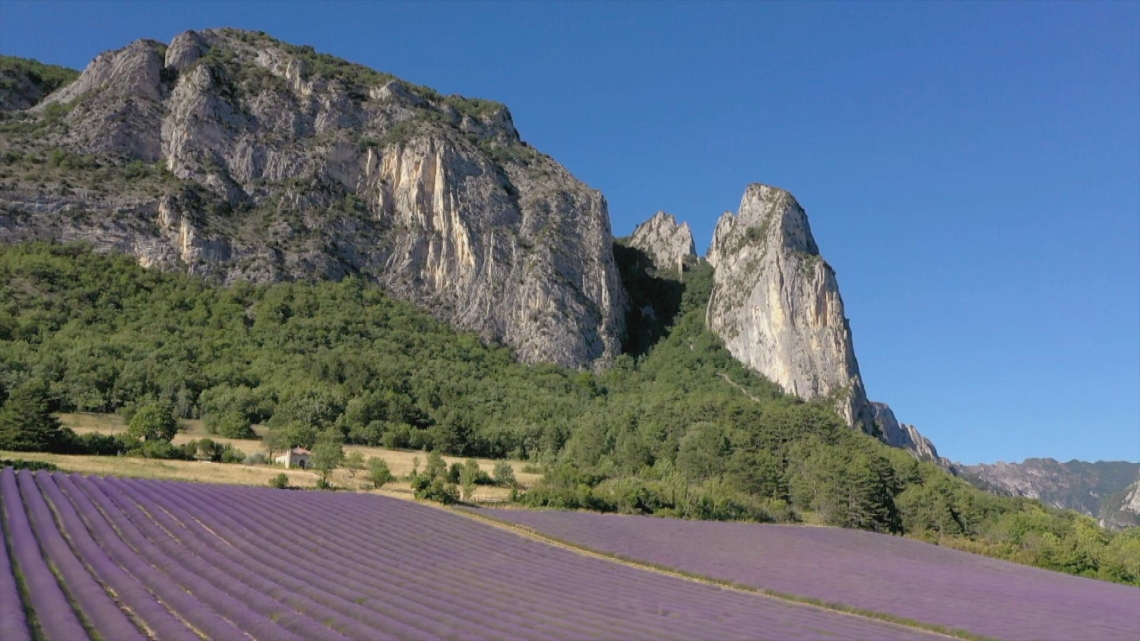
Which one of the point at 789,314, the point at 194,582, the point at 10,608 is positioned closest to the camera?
the point at 10,608

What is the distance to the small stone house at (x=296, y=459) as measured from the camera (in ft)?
171

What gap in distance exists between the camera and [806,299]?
122000 millimetres

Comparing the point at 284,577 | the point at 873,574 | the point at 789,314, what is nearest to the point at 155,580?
the point at 284,577

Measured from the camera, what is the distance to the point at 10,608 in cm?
880

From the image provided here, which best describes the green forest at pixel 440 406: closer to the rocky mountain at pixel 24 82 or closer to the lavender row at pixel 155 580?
the lavender row at pixel 155 580

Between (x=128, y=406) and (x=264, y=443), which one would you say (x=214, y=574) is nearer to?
(x=264, y=443)

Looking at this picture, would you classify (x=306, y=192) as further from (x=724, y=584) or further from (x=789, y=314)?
(x=724, y=584)

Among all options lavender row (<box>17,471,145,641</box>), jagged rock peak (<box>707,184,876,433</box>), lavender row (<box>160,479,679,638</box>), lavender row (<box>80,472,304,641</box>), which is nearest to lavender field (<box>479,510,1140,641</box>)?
lavender row (<box>160,479,679,638</box>)

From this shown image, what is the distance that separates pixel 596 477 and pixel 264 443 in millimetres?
26093

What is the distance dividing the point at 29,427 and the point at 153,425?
27.4 feet

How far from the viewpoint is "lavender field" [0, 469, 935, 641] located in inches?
391

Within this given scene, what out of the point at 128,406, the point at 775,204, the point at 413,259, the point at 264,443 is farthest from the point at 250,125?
the point at 775,204

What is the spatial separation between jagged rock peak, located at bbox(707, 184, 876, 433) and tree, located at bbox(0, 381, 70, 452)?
312ft

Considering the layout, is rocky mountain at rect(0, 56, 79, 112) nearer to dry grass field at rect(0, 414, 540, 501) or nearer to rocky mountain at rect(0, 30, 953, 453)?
rocky mountain at rect(0, 30, 953, 453)
